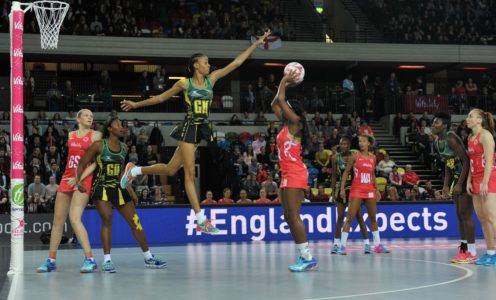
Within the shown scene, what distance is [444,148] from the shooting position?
41.4 feet

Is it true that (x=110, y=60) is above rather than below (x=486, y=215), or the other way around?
above

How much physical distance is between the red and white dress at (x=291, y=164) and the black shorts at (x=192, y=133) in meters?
1.10

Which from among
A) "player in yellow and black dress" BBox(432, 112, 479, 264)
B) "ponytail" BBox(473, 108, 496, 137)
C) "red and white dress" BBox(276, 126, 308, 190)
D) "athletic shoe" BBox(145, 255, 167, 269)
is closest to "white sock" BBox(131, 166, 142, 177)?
"athletic shoe" BBox(145, 255, 167, 269)

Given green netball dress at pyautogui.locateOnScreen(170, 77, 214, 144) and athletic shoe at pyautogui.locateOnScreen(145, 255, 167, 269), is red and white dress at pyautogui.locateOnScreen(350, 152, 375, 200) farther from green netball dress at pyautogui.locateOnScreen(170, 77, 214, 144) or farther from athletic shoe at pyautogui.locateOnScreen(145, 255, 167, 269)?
green netball dress at pyautogui.locateOnScreen(170, 77, 214, 144)

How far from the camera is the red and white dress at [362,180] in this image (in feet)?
48.2

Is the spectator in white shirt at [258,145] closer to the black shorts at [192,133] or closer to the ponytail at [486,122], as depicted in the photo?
the ponytail at [486,122]

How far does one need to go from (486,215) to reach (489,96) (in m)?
22.6

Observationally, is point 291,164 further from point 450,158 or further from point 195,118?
point 450,158

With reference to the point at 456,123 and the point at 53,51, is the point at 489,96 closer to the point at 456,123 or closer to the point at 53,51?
the point at 456,123

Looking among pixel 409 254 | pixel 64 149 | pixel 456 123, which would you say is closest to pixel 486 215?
pixel 409 254

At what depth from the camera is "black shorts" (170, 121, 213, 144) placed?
10.9 meters

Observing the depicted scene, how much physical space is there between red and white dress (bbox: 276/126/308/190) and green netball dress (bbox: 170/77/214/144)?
3.61ft

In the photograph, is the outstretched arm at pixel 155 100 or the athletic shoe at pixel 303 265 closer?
the outstretched arm at pixel 155 100

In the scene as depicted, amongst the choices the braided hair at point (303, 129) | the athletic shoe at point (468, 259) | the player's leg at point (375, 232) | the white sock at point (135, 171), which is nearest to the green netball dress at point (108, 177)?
the white sock at point (135, 171)
